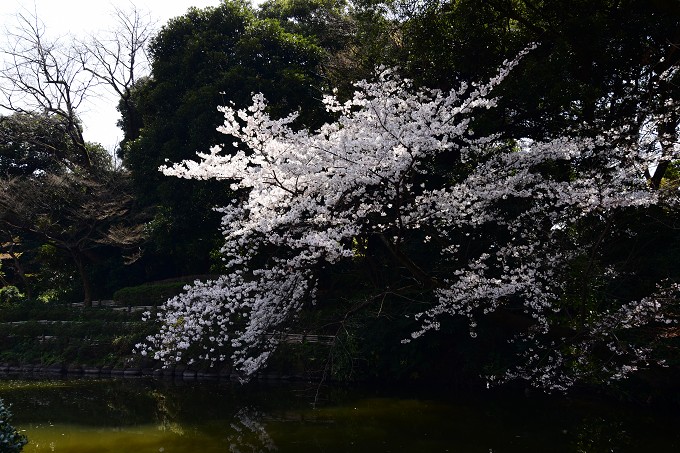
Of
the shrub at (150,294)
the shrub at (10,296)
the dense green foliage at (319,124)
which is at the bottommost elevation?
the shrub at (10,296)

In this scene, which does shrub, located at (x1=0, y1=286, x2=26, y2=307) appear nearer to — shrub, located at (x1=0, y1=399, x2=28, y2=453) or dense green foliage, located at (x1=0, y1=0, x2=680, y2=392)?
dense green foliage, located at (x1=0, y1=0, x2=680, y2=392)

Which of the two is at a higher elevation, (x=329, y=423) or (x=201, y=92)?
(x=201, y=92)

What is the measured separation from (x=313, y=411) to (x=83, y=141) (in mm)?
17105

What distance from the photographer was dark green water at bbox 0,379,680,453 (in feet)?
23.3

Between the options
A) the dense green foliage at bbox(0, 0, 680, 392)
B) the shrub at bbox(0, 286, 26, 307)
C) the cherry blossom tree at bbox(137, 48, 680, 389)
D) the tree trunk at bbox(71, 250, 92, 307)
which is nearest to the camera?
the cherry blossom tree at bbox(137, 48, 680, 389)

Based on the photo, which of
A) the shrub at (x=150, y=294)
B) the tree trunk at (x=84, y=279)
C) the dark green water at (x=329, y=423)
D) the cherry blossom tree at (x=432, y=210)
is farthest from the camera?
the tree trunk at (x=84, y=279)

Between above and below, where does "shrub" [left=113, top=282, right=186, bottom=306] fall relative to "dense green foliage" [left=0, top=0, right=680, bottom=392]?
below

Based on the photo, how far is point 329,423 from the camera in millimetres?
8266

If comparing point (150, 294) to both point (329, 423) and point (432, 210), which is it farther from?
point (432, 210)

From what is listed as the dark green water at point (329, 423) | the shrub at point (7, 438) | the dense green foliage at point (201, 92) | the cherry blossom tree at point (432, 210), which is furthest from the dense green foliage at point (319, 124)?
the shrub at point (7, 438)

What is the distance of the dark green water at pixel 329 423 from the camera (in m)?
7.10

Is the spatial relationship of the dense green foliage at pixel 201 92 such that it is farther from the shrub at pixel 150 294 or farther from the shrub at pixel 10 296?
the shrub at pixel 10 296

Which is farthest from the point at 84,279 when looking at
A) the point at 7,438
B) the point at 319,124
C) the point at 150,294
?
the point at 7,438

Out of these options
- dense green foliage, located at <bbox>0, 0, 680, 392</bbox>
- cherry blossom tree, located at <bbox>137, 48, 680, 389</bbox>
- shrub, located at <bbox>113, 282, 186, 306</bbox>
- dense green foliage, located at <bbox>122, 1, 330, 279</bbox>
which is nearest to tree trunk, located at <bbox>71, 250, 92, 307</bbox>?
dense green foliage, located at <bbox>0, 0, 680, 392</bbox>
